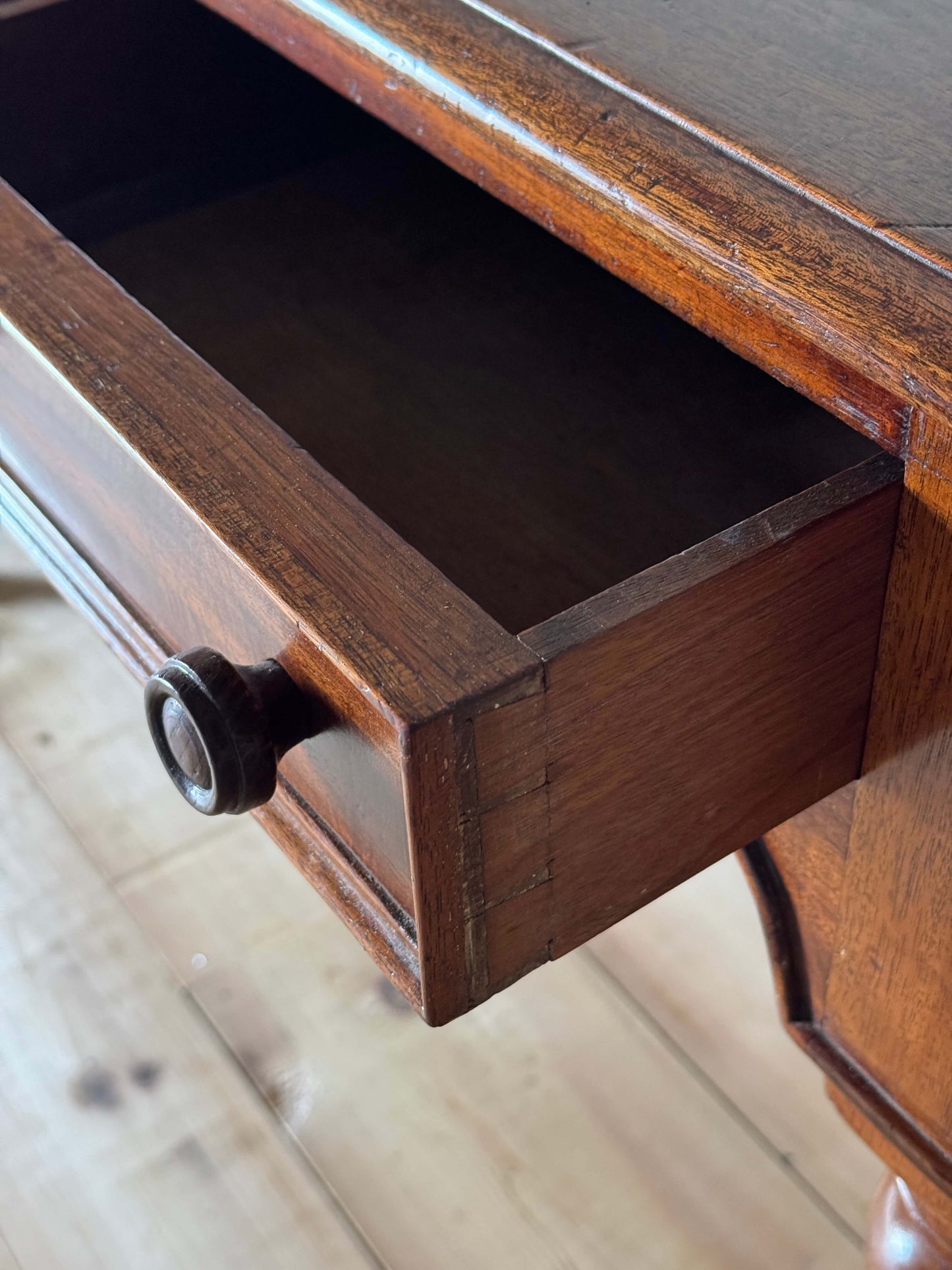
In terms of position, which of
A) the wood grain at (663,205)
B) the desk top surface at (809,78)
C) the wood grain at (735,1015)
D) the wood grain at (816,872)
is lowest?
the wood grain at (735,1015)

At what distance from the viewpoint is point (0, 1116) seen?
0.83m

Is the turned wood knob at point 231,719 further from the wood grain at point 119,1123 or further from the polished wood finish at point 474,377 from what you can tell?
the wood grain at point 119,1123

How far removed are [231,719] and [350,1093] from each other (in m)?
0.54

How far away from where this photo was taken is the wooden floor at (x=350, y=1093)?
30.0 inches

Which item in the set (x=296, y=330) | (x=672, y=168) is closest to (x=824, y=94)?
(x=672, y=168)

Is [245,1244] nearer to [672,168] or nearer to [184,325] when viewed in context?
[184,325]

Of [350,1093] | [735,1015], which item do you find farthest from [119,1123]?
[735,1015]

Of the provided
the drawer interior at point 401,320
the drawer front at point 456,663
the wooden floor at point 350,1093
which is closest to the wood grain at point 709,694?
the drawer front at point 456,663

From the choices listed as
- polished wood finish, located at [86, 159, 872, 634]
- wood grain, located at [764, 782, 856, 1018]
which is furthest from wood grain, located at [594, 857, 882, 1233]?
polished wood finish, located at [86, 159, 872, 634]

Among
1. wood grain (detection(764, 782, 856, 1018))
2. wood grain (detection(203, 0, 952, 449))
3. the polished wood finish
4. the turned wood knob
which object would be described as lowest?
wood grain (detection(764, 782, 856, 1018))

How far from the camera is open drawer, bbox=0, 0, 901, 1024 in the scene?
0.34m

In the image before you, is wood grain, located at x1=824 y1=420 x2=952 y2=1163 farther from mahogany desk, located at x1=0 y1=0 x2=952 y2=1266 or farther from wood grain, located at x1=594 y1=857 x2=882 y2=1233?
wood grain, located at x1=594 y1=857 x2=882 y2=1233

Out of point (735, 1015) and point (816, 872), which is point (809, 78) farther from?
point (735, 1015)

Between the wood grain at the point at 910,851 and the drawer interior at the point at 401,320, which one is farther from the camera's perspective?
the drawer interior at the point at 401,320
